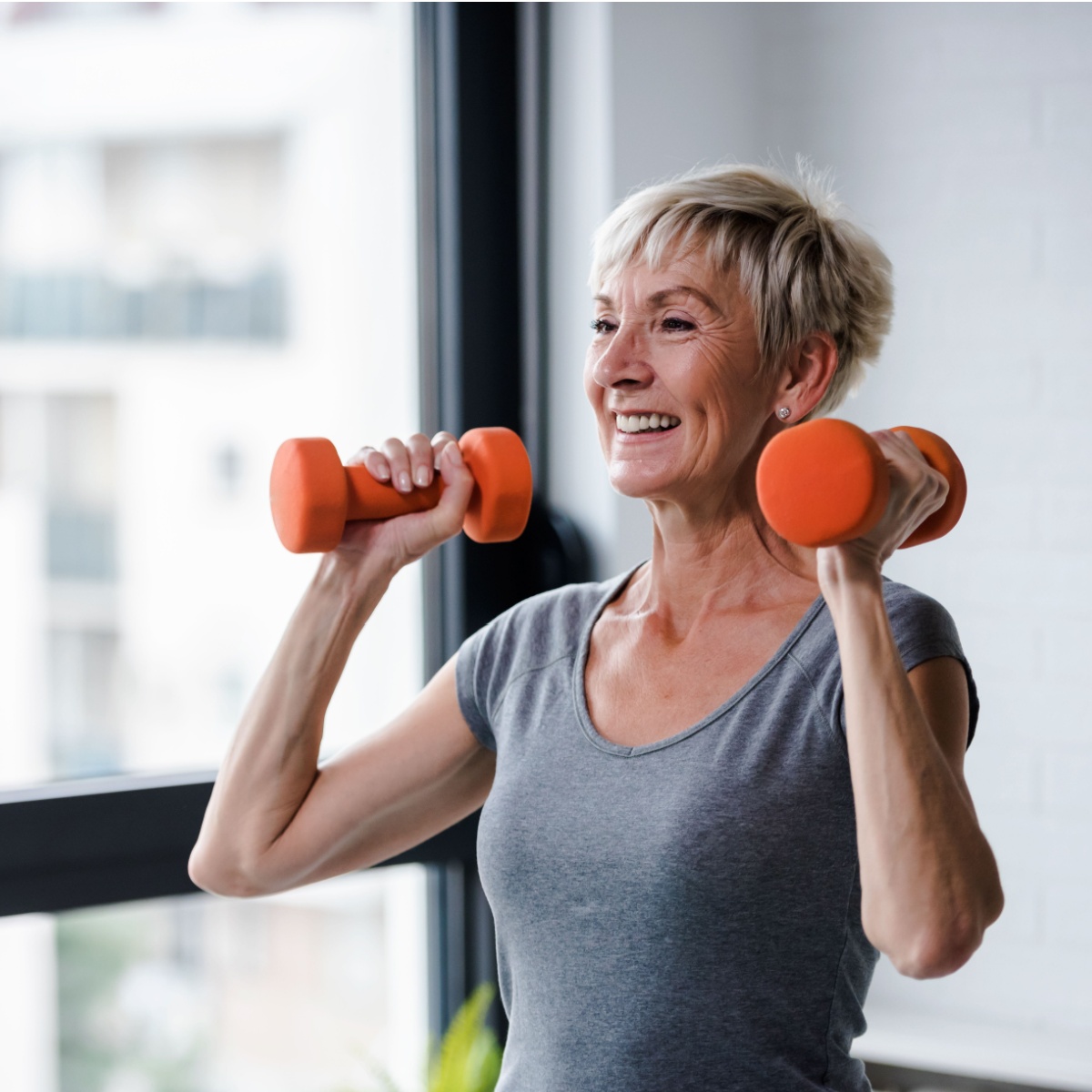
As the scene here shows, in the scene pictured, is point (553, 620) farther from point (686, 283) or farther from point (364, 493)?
point (686, 283)

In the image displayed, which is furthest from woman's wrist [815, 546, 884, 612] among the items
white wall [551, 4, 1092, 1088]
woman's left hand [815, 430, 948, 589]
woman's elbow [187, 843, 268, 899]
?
white wall [551, 4, 1092, 1088]

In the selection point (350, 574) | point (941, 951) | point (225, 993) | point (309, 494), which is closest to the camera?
point (941, 951)

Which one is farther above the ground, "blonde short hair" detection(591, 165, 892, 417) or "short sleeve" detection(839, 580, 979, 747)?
"blonde short hair" detection(591, 165, 892, 417)

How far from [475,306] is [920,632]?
117 cm

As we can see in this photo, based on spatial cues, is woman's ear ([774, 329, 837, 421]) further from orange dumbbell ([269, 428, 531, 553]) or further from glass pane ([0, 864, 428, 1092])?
glass pane ([0, 864, 428, 1092])

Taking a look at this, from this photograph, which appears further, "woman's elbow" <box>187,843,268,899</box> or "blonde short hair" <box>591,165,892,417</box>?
"woman's elbow" <box>187,843,268,899</box>

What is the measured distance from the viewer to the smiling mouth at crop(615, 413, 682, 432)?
4.00 ft

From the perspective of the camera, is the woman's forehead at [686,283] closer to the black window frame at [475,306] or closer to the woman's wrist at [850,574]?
the woman's wrist at [850,574]

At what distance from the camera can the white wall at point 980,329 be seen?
5.98 feet

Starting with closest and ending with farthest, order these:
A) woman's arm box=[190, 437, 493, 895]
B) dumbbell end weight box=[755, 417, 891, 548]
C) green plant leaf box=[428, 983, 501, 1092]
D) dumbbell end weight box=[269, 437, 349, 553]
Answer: dumbbell end weight box=[755, 417, 891, 548] < dumbbell end weight box=[269, 437, 349, 553] < woman's arm box=[190, 437, 493, 895] < green plant leaf box=[428, 983, 501, 1092]

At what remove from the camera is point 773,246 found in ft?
3.95

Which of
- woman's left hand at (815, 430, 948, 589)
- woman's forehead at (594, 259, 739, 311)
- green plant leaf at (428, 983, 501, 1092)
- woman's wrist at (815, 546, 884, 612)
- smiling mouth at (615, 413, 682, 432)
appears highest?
woman's forehead at (594, 259, 739, 311)

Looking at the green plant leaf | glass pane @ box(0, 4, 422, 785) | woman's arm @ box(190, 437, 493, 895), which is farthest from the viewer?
the green plant leaf

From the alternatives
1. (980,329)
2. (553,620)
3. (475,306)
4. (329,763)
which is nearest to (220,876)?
(329,763)
